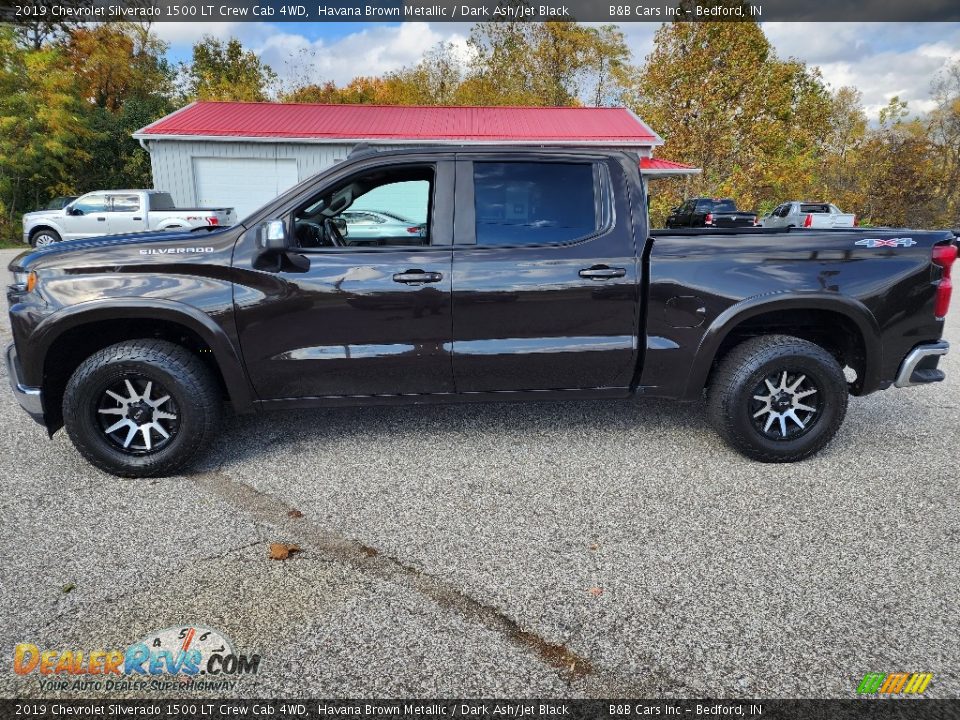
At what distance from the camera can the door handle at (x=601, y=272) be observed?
3.60 m

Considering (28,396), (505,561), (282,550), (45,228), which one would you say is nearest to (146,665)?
(282,550)

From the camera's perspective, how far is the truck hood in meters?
3.43

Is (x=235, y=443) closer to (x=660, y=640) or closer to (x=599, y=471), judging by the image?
(x=599, y=471)

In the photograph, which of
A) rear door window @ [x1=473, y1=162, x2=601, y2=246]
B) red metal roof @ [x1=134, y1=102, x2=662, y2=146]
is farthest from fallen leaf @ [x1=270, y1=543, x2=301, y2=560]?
red metal roof @ [x1=134, y1=102, x2=662, y2=146]

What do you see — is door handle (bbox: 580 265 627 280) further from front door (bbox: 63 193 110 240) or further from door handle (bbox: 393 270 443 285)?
front door (bbox: 63 193 110 240)

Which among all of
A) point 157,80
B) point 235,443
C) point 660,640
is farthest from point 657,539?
point 157,80

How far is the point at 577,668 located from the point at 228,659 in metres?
1.21

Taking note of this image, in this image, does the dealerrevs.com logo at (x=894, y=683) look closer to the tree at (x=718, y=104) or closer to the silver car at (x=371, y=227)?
the silver car at (x=371, y=227)

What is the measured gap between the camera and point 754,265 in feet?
11.9

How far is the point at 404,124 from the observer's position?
19.2 metres

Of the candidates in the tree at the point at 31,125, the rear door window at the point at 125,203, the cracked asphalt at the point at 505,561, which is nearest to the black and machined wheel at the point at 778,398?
the cracked asphalt at the point at 505,561

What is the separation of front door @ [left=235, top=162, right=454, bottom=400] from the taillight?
288 cm

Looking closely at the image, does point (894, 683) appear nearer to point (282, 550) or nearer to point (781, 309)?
point (781, 309)

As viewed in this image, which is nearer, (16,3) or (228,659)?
(228,659)
